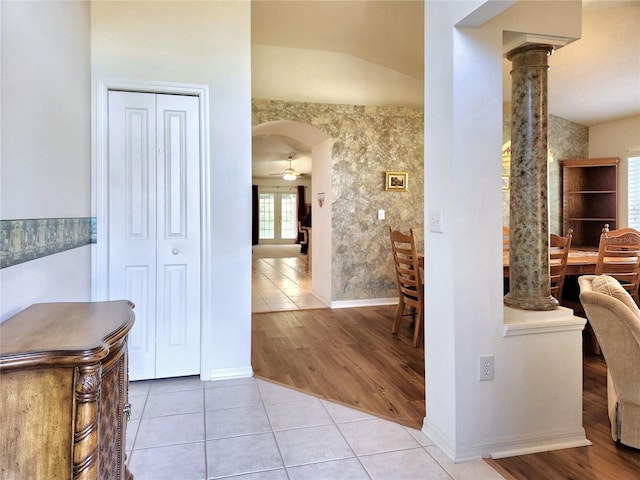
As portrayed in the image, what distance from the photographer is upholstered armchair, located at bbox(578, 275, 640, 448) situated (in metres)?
2.07

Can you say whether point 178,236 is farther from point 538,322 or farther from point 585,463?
point 585,463

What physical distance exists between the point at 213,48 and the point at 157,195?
1.13 m

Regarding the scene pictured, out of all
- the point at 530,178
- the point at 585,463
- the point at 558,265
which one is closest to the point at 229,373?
the point at 585,463

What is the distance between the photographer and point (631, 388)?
2.10 metres

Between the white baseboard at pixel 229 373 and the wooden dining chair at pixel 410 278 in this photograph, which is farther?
the wooden dining chair at pixel 410 278

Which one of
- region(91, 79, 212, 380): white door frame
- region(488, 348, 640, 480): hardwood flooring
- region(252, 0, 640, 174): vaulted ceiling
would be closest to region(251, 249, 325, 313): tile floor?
region(91, 79, 212, 380): white door frame

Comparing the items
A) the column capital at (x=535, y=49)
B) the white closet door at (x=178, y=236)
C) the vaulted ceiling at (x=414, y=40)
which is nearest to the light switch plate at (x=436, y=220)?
the column capital at (x=535, y=49)

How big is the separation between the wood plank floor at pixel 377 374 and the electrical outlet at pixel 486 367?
1.31ft

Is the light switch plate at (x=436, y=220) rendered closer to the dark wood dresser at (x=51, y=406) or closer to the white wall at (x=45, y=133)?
the dark wood dresser at (x=51, y=406)

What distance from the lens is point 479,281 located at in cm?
202

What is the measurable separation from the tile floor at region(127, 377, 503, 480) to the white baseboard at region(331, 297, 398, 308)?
2.62 metres

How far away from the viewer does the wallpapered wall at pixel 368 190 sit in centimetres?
523

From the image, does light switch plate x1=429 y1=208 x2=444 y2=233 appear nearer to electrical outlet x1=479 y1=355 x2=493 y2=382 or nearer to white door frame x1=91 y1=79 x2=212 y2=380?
electrical outlet x1=479 y1=355 x2=493 y2=382

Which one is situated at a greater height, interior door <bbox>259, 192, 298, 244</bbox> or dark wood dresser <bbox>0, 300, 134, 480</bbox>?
interior door <bbox>259, 192, 298, 244</bbox>
